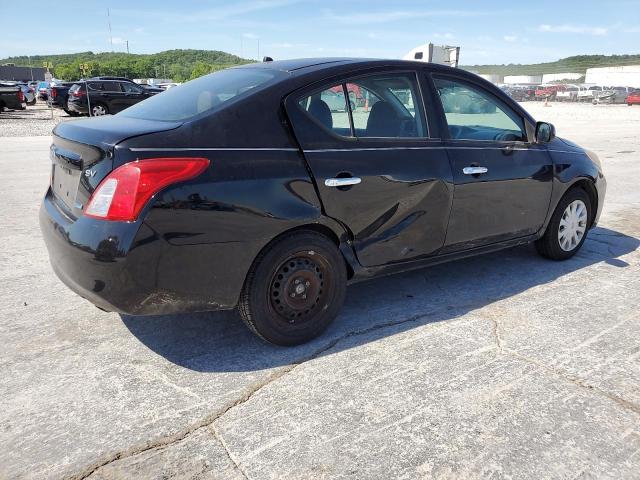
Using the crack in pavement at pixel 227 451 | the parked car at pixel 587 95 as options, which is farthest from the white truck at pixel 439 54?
the parked car at pixel 587 95

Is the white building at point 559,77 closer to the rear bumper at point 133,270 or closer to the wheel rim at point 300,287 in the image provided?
the wheel rim at point 300,287

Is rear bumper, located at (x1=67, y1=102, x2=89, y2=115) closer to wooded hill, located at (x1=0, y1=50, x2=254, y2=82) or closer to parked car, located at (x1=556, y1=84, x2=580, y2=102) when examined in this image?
parked car, located at (x1=556, y1=84, x2=580, y2=102)

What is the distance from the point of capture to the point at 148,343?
3.20m

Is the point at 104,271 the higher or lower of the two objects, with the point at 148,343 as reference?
higher

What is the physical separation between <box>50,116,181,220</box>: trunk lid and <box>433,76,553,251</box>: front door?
1.96 m

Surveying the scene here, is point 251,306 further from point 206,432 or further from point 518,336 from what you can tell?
point 518,336

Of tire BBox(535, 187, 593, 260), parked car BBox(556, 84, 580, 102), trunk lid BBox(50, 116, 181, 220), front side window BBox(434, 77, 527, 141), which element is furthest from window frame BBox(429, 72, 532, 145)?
parked car BBox(556, 84, 580, 102)

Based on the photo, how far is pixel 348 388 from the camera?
108 inches

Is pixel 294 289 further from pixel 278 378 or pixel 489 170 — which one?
pixel 489 170

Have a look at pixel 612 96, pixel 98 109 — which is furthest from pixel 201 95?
pixel 612 96

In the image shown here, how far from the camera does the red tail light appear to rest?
2.50 meters

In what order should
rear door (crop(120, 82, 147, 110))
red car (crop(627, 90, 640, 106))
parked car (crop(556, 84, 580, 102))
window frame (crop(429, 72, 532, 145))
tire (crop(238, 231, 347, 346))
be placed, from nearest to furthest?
1. tire (crop(238, 231, 347, 346))
2. window frame (crop(429, 72, 532, 145))
3. rear door (crop(120, 82, 147, 110))
4. red car (crop(627, 90, 640, 106))
5. parked car (crop(556, 84, 580, 102))

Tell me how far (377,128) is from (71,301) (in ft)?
8.03

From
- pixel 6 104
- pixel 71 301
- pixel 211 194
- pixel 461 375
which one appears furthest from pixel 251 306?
pixel 6 104
